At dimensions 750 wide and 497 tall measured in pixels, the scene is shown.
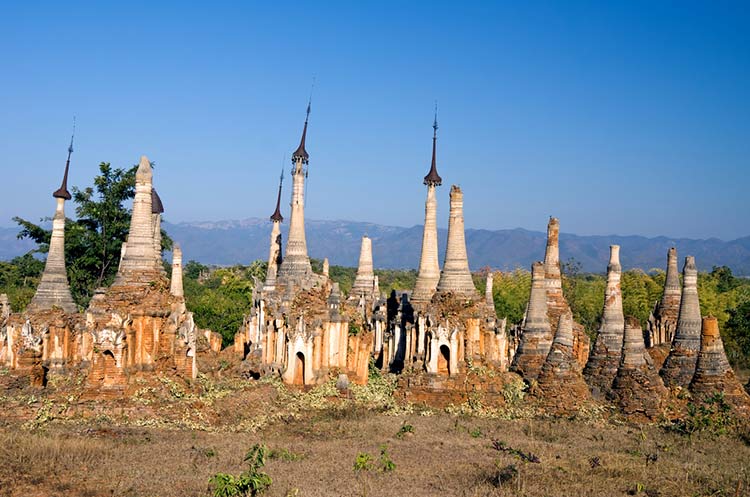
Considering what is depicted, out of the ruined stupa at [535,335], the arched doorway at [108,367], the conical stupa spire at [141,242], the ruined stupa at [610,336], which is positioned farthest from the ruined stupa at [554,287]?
the arched doorway at [108,367]

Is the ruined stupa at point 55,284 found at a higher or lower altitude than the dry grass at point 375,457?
higher

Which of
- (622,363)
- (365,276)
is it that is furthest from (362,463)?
(365,276)

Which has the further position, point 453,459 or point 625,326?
point 625,326

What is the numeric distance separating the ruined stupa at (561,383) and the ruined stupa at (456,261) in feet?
12.2

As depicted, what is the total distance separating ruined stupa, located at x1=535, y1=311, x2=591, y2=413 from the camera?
27.8 m

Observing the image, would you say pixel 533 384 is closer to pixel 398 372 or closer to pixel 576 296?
pixel 398 372

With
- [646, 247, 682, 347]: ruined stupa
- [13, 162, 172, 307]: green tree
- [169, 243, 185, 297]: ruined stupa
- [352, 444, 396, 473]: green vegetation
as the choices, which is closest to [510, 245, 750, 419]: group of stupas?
[646, 247, 682, 347]: ruined stupa

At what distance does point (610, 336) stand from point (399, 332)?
7.52 meters

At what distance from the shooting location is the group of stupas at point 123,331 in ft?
76.4

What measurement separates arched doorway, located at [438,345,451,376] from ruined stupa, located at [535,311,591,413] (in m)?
2.96

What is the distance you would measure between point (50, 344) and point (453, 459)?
1545cm

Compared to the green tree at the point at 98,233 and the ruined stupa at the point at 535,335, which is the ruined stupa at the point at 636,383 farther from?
the green tree at the point at 98,233

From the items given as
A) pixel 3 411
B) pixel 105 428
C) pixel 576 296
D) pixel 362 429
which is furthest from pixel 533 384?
pixel 576 296

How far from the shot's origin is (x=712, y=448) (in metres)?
23.4
